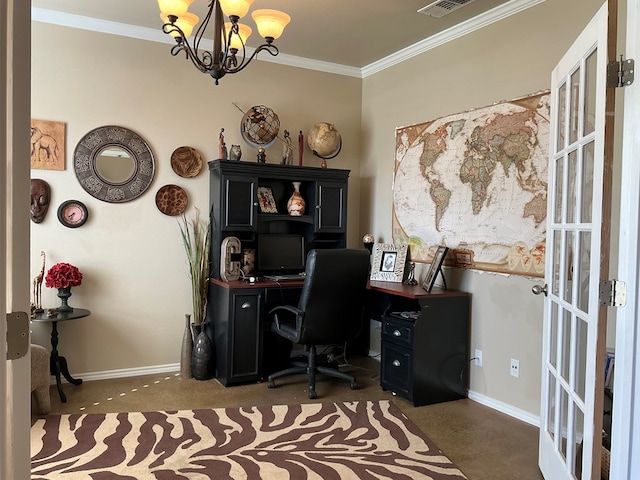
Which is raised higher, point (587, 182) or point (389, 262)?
point (587, 182)

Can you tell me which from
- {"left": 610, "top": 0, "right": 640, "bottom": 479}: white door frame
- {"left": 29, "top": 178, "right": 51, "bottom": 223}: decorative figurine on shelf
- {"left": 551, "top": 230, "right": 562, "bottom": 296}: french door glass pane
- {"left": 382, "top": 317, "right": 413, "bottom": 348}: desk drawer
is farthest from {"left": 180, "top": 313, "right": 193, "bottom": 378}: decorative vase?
{"left": 610, "top": 0, "right": 640, "bottom": 479}: white door frame

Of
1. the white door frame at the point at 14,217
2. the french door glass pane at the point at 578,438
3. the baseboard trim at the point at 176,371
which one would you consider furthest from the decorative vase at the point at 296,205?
the white door frame at the point at 14,217

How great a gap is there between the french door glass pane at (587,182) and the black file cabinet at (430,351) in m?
1.57

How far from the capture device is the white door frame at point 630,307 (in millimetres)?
1649

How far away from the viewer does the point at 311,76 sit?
4695mm

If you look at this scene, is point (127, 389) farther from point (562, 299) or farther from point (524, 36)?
point (524, 36)

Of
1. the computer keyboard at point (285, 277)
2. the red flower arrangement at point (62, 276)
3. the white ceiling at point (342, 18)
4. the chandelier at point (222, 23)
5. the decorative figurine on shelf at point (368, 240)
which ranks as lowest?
the computer keyboard at point (285, 277)

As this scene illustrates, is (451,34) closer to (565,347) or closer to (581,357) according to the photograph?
(565,347)

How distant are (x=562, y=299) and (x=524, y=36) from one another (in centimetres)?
193

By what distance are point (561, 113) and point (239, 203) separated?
2472mm

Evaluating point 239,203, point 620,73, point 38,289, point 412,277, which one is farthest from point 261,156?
point 620,73

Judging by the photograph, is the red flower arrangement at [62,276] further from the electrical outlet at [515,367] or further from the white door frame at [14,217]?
the electrical outlet at [515,367]

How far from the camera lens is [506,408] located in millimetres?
3383

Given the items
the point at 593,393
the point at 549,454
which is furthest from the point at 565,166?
the point at 549,454
